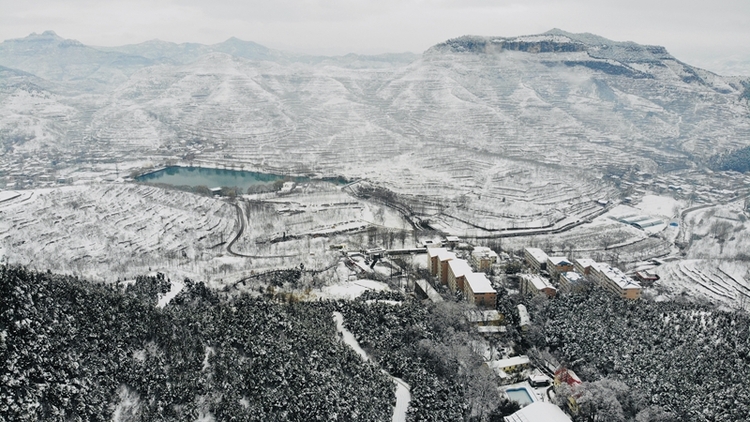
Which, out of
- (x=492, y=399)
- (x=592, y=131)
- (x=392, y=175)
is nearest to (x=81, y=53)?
(x=392, y=175)

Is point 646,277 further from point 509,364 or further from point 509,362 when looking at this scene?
point 509,364

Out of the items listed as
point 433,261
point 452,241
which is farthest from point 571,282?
point 452,241

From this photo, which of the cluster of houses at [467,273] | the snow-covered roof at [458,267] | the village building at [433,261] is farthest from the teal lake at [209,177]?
the snow-covered roof at [458,267]

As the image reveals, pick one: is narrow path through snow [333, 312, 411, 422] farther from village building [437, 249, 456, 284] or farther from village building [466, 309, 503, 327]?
village building [437, 249, 456, 284]

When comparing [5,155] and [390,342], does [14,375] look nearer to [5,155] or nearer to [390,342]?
[390,342]

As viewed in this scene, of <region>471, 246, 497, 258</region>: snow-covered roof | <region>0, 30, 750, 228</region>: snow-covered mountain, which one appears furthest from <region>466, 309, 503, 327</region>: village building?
<region>0, 30, 750, 228</region>: snow-covered mountain

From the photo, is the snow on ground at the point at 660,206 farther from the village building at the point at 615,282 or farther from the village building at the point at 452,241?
the village building at the point at 452,241
